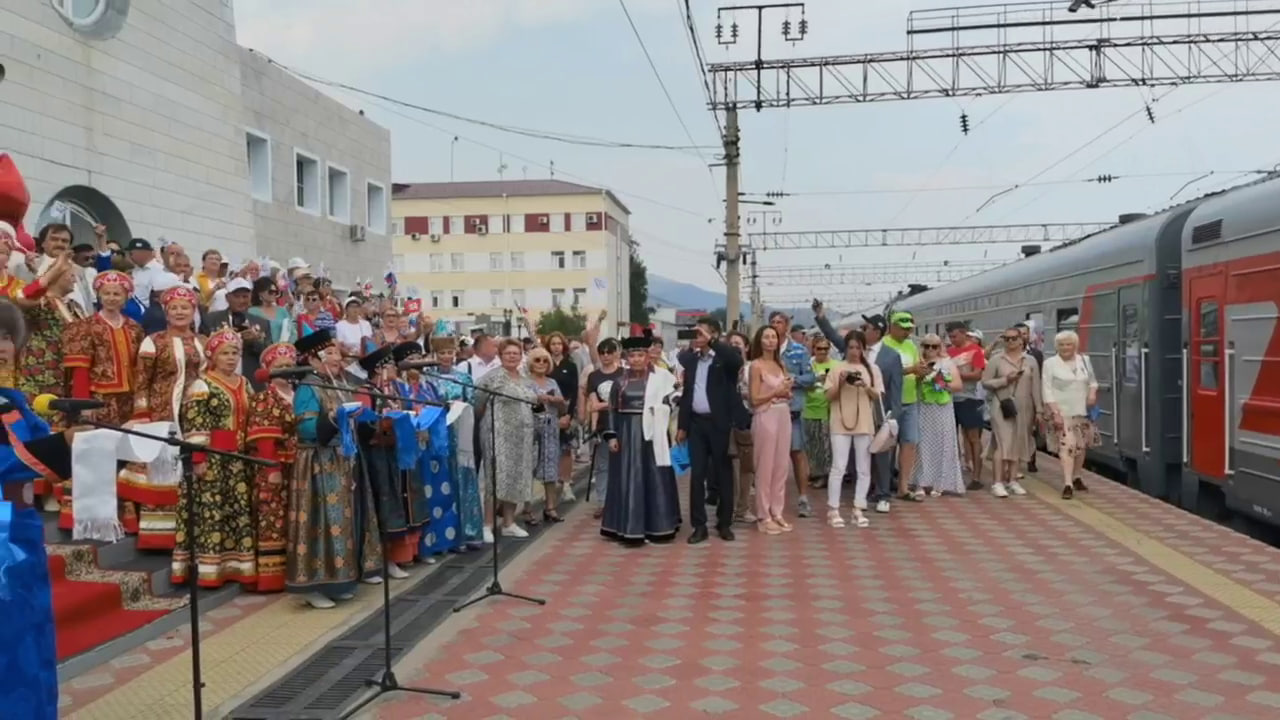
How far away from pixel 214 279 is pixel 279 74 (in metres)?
9.62

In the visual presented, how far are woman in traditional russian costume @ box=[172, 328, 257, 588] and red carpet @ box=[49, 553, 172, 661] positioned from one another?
436 millimetres

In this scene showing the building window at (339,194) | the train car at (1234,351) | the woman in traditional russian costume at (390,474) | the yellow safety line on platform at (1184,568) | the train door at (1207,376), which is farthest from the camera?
the building window at (339,194)

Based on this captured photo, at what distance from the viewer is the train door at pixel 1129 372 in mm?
Result: 10602

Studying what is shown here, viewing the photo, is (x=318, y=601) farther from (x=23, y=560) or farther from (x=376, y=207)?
(x=376, y=207)

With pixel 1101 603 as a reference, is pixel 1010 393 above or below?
above

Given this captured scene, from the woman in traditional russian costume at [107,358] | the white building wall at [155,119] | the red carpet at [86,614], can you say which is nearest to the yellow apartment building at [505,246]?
the white building wall at [155,119]

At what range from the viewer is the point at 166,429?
12.0ft

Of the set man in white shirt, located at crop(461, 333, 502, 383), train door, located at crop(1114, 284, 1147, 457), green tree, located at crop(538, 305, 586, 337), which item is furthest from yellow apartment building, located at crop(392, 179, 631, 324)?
man in white shirt, located at crop(461, 333, 502, 383)

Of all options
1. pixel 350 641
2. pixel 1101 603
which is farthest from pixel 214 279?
pixel 1101 603

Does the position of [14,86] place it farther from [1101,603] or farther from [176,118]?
[1101,603]

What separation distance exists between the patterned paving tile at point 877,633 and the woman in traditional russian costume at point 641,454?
0.73ft

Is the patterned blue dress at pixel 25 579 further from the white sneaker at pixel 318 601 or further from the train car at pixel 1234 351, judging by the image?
the train car at pixel 1234 351

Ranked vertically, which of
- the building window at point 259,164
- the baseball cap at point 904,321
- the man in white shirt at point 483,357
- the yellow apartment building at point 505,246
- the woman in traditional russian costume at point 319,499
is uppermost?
the yellow apartment building at point 505,246

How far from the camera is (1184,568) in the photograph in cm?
688
